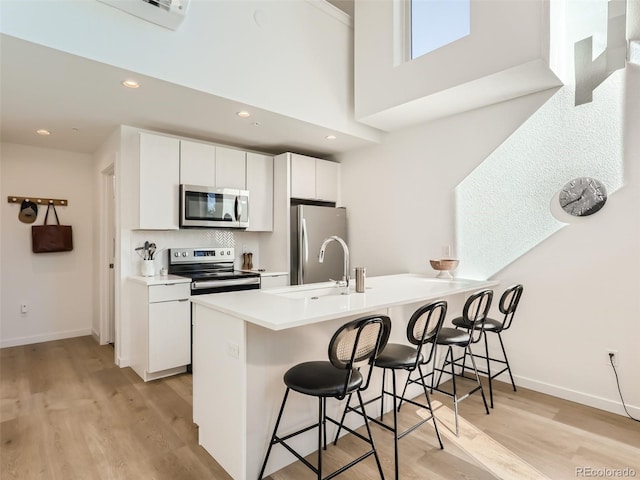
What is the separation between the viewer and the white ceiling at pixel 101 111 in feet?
7.83

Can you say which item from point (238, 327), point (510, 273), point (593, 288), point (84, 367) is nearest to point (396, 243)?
point (510, 273)

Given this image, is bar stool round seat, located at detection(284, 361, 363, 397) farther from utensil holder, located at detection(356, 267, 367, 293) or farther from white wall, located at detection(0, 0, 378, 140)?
white wall, located at detection(0, 0, 378, 140)

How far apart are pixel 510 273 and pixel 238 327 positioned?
2540 mm

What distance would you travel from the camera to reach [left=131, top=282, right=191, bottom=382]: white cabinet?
3.23 metres

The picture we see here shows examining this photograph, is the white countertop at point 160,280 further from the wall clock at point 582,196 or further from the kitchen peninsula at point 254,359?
the wall clock at point 582,196

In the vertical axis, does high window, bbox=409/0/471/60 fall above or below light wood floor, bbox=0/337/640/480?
above

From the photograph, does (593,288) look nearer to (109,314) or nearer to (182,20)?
(182,20)

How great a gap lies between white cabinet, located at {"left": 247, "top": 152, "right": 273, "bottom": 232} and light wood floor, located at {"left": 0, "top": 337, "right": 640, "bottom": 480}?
6.30 feet

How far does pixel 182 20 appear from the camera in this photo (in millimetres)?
2553

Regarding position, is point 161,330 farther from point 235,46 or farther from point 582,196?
point 582,196

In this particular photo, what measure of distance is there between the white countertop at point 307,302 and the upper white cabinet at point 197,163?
75.1 inches

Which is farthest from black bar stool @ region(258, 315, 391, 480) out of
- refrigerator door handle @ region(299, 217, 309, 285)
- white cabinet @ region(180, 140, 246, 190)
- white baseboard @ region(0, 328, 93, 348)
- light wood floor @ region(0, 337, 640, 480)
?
white baseboard @ region(0, 328, 93, 348)

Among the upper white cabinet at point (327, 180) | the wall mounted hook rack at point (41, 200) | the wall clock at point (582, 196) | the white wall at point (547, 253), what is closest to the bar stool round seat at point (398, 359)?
the white wall at point (547, 253)

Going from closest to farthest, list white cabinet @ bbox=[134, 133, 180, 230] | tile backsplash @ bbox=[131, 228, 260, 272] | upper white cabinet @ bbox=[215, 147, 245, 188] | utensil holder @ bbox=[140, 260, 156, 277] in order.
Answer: white cabinet @ bbox=[134, 133, 180, 230] < utensil holder @ bbox=[140, 260, 156, 277] < tile backsplash @ bbox=[131, 228, 260, 272] < upper white cabinet @ bbox=[215, 147, 245, 188]
